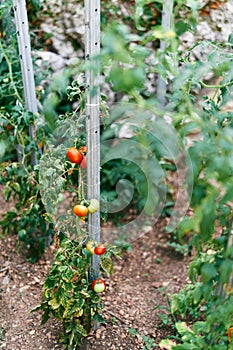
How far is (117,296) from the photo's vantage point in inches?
83.8

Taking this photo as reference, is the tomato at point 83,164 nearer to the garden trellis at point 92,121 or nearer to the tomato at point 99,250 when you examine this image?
the garden trellis at point 92,121

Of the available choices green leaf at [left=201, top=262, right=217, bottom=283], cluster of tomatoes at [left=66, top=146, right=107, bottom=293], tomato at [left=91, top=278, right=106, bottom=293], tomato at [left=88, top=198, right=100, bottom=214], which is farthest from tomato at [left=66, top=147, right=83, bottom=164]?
green leaf at [left=201, top=262, right=217, bottom=283]

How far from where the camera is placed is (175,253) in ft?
8.02

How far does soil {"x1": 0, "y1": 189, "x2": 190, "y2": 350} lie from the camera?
187 centimetres

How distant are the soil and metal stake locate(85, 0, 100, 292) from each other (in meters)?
0.30

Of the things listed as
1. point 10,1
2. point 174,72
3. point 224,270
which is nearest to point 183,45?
point 10,1

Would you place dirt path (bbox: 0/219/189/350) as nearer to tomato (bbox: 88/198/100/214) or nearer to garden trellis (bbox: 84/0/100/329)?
garden trellis (bbox: 84/0/100/329)

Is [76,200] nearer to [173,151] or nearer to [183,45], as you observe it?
[173,151]

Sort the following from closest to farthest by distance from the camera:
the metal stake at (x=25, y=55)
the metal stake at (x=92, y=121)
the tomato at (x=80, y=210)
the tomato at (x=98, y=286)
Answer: the metal stake at (x=92, y=121) → the tomato at (x=80, y=210) → the tomato at (x=98, y=286) → the metal stake at (x=25, y=55)

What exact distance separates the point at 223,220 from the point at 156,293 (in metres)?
1.06

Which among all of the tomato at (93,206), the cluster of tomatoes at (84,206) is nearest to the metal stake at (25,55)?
the cluster of tomatoes at (84,206)

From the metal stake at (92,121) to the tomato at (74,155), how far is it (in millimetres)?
38

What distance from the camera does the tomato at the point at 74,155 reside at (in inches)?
62.7

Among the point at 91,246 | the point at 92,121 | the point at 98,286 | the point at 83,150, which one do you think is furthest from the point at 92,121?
the point at 98,286
